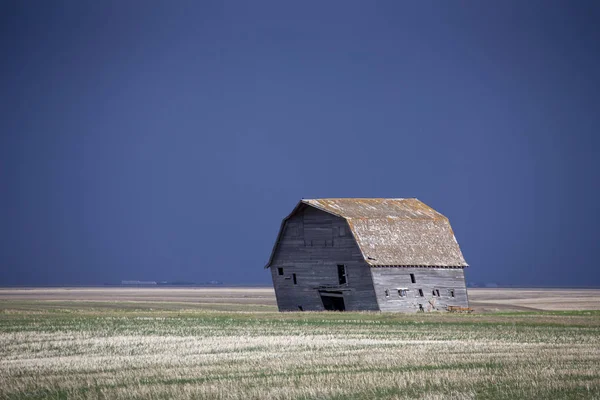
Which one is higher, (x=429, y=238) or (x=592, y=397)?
(x=429, y=238)

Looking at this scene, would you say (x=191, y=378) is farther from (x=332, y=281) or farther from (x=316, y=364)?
(x=332, y=281)

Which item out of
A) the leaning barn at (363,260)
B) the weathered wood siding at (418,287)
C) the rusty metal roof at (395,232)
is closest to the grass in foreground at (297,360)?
the weathered wood siding at (418,287)

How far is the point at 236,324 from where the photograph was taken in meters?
44.5

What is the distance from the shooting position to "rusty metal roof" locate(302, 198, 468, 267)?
58.9m

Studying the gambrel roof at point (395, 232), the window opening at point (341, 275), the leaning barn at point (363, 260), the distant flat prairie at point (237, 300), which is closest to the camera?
the leaning barn at point (363, 260)

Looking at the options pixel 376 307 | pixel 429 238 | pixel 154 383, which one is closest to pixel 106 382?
pixel 154 383

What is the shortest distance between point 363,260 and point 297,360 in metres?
31.5

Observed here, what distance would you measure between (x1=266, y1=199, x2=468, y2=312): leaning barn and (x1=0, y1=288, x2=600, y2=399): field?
13154 mm

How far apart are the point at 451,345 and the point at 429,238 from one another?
3090 centimetres

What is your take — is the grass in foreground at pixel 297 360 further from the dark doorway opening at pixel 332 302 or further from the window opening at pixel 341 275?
the dark doorway opening at pixel 332 302

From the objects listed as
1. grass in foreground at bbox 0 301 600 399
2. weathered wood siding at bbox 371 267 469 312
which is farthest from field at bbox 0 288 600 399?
weathered wood siding at bbox 371 267 469 312

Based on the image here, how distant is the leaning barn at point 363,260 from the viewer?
58438 mm

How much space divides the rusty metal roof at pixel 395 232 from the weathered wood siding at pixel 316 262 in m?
0.80

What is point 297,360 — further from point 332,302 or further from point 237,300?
point 237,300
